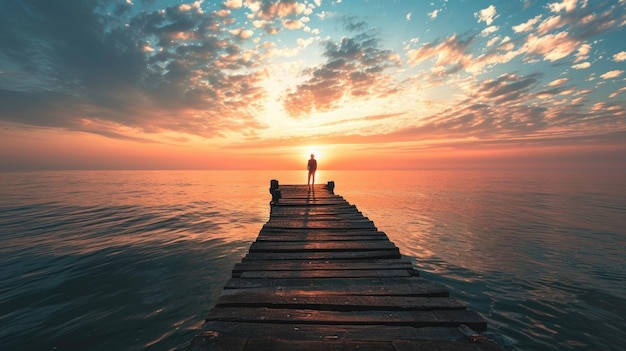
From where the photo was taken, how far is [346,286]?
14.1 feet

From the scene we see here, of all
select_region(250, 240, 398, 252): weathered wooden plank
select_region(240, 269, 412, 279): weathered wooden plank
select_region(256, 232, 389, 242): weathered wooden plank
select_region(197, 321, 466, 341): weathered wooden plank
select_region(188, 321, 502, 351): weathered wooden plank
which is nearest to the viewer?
select_region(188, 321, 502, 351): weathered wooden plank

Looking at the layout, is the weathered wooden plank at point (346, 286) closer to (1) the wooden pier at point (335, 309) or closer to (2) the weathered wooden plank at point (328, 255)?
(1) the wooden pier at point (335, 309)

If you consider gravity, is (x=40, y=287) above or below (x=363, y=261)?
below

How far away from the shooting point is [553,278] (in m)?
10.4

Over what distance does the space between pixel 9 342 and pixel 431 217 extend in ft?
91.4

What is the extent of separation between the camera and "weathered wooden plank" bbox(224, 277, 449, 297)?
4011mm

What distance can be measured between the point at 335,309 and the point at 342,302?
0.47ft

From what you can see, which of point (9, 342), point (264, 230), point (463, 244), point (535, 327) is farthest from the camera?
point (463, 244)

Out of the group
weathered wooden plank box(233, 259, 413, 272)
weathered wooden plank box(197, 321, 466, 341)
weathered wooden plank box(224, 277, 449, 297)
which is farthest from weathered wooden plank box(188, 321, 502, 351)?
weathered wooden plank box(233, 259, 413, 272)

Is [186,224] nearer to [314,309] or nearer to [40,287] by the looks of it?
[40,287]

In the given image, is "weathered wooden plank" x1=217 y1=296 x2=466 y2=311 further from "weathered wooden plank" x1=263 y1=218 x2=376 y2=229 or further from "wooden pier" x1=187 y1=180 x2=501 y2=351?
"weathered wooden plank" x1=263 y1=218 x2=376 y2=229

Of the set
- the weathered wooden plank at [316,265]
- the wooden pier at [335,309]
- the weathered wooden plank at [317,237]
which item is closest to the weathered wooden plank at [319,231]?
the weathered wooden plank at [317,237]

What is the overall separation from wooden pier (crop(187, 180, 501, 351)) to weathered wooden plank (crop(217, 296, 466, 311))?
0.01 metres

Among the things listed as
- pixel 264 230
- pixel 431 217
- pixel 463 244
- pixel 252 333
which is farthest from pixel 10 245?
pixel 431 217
